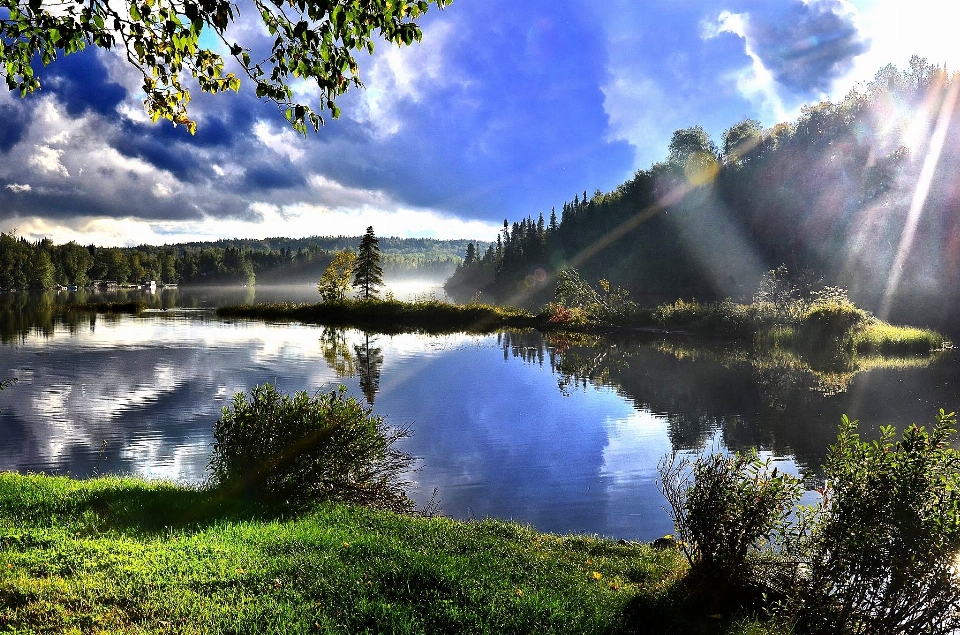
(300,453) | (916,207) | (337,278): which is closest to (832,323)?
(916,207)

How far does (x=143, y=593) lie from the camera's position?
4785 mm

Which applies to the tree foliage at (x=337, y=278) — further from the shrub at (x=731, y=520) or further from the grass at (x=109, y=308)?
the shrub at (x=731, y=520)

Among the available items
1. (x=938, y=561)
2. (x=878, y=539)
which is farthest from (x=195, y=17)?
(x=938, y=561)

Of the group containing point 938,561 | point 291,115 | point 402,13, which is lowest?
point 938,561

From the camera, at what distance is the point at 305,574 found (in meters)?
5.27

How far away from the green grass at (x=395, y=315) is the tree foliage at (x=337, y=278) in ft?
10.1

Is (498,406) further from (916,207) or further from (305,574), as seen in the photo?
(916,207)

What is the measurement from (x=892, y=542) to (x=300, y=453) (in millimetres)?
6713

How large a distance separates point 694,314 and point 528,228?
80.7 meters

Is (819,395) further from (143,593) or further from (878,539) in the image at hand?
(143,593)

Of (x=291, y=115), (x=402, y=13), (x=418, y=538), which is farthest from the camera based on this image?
(x=418, y=538)

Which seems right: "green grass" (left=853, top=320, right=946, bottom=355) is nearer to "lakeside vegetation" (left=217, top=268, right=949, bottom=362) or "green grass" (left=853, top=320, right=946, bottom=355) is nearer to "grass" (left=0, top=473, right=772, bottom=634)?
"lakeside vegetation" (left=217, top=268, right=949, bottom=362)

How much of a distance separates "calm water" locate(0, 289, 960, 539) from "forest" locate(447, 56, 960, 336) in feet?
67.3

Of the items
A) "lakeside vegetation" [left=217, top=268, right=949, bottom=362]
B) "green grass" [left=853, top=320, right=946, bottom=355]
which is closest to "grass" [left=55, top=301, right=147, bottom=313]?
"lakeside vegetation" [left=217, top=268, right=949, bottom=362]
